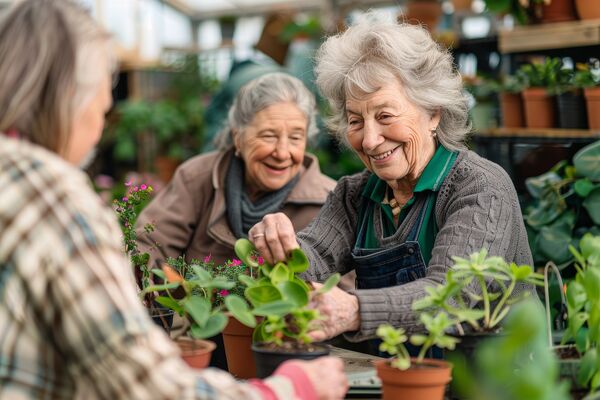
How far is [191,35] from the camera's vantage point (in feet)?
39.2

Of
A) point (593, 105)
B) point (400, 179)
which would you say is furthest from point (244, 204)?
point (593, 105)

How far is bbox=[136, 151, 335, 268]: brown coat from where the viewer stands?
337 cm

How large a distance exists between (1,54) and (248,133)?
2.18 metres

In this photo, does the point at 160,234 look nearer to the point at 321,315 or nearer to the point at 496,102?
the point at 321,315

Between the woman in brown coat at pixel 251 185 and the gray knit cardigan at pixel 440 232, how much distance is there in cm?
82

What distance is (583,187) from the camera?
3.37 metres

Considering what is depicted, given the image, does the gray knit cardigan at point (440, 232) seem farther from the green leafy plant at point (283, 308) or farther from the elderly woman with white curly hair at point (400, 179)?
the green leafy plant at point (283, 308)

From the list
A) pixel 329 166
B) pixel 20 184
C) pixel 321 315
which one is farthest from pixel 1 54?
pixel 329 166

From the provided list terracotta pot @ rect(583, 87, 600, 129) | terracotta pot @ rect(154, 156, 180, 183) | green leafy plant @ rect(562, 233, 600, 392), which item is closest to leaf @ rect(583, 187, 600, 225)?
terracotta pot @ rect(583, 87, 600, 129)

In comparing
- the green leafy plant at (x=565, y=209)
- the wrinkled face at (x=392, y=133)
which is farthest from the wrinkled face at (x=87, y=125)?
the green leafy plant at (x=565, y=209)

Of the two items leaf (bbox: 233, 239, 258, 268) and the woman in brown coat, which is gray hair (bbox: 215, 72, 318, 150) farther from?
leaf (bbox: 233, 239, 258, 268)

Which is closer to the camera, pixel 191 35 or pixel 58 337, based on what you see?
pixel 58 337

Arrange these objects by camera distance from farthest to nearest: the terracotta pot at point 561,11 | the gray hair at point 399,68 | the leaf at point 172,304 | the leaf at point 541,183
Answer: the terracotta pot at point 561,11 → the leaf at point 541,183 → the gray hair at point 399,68 → the leaf at point 172,304

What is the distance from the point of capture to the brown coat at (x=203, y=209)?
337 cm
